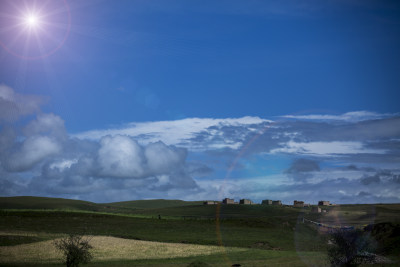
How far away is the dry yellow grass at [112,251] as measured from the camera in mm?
61619

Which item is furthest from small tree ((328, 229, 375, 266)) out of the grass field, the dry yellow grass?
the dry yellow grass

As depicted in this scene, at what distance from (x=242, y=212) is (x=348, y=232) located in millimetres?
138251

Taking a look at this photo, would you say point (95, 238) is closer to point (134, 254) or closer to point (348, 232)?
point (134, 254)

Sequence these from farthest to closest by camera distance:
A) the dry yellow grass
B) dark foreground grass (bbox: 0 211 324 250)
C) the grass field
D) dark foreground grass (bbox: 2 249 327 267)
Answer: dark foreground grass (bbox: 0 211 324 250) < the dry yellow grass < the grass field < dark foreground grass (bbox: 2 249 327 267)

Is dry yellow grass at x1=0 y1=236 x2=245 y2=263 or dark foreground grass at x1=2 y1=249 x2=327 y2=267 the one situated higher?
dry yellow grass at x1=0 y1=236 x2=245 y2=263

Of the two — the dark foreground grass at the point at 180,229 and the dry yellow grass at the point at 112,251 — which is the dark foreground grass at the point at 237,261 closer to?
the dry yellow grass at the point at 112,251

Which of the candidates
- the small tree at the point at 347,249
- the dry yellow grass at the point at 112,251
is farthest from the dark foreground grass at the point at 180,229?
the small tree at the point at 347,249

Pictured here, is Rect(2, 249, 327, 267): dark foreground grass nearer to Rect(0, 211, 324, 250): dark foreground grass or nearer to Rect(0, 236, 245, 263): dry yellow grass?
Rect(0, 236, 245, 263): dry yellow grass

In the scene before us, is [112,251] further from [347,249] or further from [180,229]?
[180,229]

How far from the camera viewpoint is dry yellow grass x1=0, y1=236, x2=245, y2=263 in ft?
202

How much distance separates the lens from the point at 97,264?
56.9 metres

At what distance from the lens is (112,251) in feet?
226

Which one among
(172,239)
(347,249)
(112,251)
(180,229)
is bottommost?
(112,251)

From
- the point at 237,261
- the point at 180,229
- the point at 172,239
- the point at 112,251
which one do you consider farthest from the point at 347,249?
the point at 180,229
